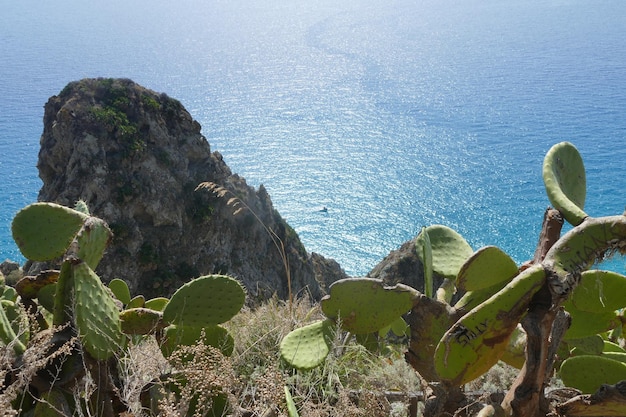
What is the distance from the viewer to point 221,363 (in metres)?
2.24

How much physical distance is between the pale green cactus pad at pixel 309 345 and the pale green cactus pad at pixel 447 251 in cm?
49

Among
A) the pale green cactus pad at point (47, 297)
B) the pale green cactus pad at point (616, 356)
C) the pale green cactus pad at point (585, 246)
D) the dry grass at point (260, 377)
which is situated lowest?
the dry grass at point (260, 377)

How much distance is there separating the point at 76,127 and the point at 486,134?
32263 mm

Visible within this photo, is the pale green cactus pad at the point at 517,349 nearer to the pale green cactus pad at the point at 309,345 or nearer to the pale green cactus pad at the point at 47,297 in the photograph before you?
the pale green cactus pad at the point at 309,345

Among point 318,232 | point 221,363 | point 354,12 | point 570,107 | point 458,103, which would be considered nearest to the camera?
point 221,363

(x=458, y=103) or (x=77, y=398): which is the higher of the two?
(x=77, y=398)

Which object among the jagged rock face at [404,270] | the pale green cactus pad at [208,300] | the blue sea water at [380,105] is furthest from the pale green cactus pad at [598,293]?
the blue sea water at [380,105]

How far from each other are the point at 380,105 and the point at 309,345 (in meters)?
50.9

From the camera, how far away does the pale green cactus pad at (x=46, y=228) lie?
7.92 ft

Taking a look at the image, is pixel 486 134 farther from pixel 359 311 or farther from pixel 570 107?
pixel 359 311

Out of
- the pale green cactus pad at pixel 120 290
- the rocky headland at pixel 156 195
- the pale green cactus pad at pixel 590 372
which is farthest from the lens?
the rocky headland at pixel 156 195

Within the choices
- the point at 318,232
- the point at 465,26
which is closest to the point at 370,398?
the point at 318,232

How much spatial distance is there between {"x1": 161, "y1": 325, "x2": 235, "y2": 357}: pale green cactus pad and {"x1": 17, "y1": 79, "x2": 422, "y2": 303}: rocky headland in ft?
45.2

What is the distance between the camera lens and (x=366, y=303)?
2260 millimetres
